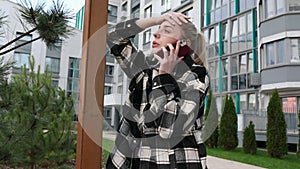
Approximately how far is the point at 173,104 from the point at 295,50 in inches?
101

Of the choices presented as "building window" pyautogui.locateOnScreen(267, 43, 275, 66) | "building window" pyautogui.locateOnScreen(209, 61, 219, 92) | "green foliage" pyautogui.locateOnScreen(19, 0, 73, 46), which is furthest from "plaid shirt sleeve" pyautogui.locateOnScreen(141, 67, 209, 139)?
"building window" pyautogui.locateOnScreen(267, 43, 275, 66)

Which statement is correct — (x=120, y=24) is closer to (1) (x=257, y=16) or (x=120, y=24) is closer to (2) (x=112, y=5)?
(2) (x=112, y=5)

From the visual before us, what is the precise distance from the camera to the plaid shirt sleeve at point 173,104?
30 centimetres

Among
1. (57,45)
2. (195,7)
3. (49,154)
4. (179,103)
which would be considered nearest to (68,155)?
(49,154)

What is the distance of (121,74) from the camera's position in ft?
1.29

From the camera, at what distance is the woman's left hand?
31 centimetres

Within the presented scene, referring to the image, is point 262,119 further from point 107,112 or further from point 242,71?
point 107,112

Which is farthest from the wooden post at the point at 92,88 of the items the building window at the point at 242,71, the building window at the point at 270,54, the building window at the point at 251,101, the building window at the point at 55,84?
the building window at the point at 270,54

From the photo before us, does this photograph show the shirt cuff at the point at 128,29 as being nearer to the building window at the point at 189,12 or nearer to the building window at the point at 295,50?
the building window at the point at 189,12

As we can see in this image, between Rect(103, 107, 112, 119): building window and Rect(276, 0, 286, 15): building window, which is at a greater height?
Rect(276, 0, 286, 15): building window

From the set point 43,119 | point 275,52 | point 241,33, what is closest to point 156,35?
point 43,119

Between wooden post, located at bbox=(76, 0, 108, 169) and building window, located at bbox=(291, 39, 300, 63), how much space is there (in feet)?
8.09

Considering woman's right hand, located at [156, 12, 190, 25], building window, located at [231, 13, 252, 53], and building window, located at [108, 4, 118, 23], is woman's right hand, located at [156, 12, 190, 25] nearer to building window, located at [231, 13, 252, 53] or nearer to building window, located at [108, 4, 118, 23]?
building window, located at [108, 4, 118, 23]

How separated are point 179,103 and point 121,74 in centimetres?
12
